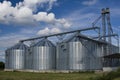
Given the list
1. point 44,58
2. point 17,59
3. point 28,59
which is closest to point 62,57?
point 44,58

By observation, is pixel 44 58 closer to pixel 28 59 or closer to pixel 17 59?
pixel 28 59

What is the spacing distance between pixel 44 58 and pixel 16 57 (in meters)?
16.5

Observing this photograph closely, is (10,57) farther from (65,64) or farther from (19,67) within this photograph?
(65,64)

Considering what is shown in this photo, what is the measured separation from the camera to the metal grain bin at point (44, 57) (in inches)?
3290

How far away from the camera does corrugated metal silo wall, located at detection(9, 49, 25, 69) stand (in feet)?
312

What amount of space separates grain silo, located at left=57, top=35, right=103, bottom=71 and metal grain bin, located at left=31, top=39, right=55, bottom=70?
483 centimetres

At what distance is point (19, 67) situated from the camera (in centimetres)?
9481

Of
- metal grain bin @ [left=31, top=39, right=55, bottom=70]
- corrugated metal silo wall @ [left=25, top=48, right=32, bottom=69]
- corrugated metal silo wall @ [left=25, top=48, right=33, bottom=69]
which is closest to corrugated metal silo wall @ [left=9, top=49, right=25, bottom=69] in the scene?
corrugated metal silo wall @ [left=25, top=48, right=32, bottom=69]

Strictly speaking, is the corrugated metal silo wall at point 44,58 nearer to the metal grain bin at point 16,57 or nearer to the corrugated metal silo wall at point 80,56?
the corrugated metal silo wall at point 80,56

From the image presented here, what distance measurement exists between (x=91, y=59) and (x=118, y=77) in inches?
1865

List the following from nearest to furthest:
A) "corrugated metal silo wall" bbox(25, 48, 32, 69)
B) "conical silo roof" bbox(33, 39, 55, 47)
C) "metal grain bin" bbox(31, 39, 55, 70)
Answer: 1. "metal grain bin" bbox(31, 39, 55, 70)
2. "conical silo roof" bbox(33, 39, 55, 47)
3. "corrugated metal silo wall" bbox(25, 48, 32, 69)

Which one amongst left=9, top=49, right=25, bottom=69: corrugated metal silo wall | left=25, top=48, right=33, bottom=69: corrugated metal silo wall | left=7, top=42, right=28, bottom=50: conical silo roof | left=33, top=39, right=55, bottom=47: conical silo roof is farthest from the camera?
left=7, top=42, right=28, bottom=50: conical silo roof

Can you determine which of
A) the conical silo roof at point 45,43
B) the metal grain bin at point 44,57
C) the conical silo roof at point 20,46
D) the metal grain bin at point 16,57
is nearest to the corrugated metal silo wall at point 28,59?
the metal grain bin at point 16,57

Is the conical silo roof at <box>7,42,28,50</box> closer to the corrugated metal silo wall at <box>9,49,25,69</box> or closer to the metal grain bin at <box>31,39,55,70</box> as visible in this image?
the corrugated metal silo wall at <box>9,49,25,69</box>
